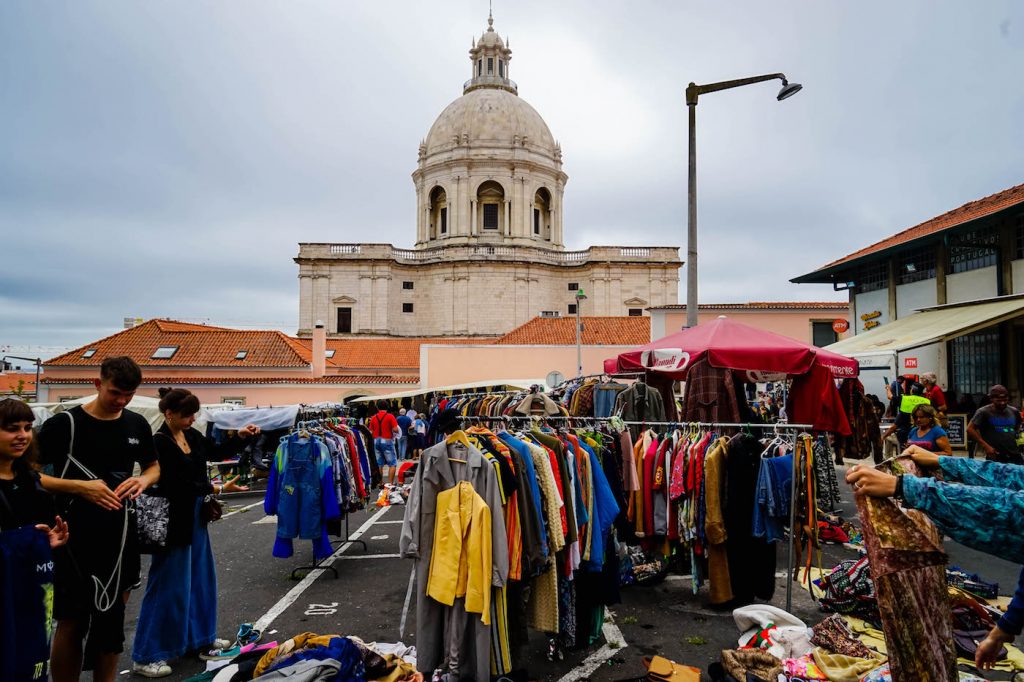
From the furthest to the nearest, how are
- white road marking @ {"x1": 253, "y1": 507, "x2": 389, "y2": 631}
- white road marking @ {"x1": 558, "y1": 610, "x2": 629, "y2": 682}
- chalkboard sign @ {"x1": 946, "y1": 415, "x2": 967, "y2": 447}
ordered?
1. chalkboard sign @ {"x1": 946, "y1": 415, "x2": 967, "y2": 447}
2. white road marking @ {"x1": 253, "y1": 507, "x2": 389, "y2": 631}
3. white road marking @ {"x1": 558, "y1": 610, "x2": 629, "y2": 682}

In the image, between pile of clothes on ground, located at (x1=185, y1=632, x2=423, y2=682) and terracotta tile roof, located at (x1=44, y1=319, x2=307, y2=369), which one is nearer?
pile of clothes on ground, located at (x1=185, y1=632, x2=423, y2=682)

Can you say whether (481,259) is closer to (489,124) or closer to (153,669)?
(489,124)

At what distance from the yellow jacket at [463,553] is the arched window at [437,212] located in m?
44.1

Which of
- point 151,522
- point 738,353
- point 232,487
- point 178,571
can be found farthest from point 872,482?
point 232,487

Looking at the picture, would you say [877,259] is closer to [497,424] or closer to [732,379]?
[732,379]

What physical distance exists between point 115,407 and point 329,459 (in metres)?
3.26

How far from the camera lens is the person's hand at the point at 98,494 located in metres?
3.42

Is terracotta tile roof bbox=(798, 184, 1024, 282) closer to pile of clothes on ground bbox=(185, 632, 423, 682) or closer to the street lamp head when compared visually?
the street lamp head

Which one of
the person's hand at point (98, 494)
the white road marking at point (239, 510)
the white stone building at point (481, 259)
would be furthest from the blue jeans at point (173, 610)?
the white stone building at point (481, 259)

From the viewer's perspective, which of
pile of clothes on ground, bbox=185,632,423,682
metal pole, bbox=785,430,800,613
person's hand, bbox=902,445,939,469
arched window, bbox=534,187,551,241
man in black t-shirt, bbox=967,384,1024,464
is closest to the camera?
person's hand, bbox=902,445,939,469

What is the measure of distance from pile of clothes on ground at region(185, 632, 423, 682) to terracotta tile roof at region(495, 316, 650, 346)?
24.1 metres

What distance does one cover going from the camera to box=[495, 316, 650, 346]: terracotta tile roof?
2836 cm

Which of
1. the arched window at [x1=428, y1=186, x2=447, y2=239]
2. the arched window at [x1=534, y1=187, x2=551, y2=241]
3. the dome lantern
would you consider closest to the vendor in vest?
the arched window at [x1=534, y1=187, x2=551, y2=241]

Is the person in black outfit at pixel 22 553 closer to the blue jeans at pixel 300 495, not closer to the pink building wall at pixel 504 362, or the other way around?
the blue jeans at pixel 300 495
